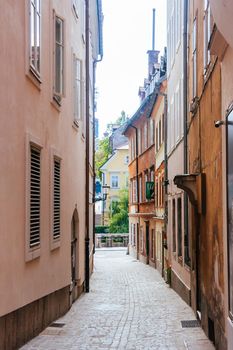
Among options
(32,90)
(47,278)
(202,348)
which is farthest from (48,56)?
(202,348)

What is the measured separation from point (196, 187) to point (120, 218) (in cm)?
5359

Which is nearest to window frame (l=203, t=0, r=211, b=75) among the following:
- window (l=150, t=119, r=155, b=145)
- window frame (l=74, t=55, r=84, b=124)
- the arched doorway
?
window frame (l=74, t=55, r=84, b=124)

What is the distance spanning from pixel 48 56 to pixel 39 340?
5198 mm

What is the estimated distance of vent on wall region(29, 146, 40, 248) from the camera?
10.4m

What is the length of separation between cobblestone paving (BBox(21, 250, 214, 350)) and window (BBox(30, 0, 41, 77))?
4457 mm

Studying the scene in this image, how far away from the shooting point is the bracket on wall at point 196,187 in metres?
11.0

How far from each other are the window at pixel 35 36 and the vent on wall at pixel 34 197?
141 centimetres

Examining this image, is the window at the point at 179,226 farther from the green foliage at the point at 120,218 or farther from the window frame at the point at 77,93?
the green foliage at the point at 120,218

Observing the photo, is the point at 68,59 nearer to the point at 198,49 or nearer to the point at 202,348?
the point at 198,49

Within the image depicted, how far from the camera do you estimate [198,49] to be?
1253cm

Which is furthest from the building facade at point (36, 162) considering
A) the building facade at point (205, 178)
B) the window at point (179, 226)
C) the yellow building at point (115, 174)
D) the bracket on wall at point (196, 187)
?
the yellow building at point (115, 174)

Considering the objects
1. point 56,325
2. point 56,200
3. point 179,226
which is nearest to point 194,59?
point 56,200

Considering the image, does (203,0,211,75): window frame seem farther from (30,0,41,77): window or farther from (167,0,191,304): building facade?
(167,0,191,304): building facade

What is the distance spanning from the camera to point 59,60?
12.9m
